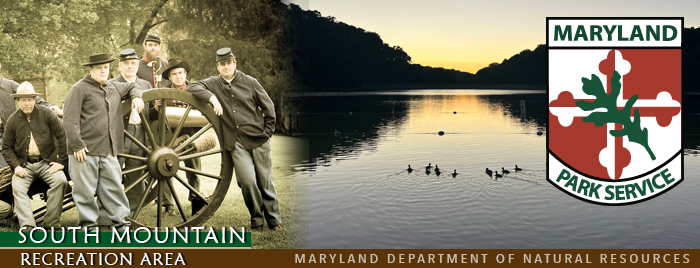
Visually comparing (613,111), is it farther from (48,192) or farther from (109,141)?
(48,192)

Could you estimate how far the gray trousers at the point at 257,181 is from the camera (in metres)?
5.27

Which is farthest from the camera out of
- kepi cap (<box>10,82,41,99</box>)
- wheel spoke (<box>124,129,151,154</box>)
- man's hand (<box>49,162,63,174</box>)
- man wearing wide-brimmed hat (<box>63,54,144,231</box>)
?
man's hand (<box>49,162,63,174</box>)

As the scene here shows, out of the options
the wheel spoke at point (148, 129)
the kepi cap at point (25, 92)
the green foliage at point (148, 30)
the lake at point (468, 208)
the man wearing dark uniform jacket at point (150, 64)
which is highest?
the green foliage at point (148, 30)

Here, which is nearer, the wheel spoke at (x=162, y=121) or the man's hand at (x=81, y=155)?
the man's hand at (x=81, y=155)

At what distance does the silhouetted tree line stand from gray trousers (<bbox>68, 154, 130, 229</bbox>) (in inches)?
2129

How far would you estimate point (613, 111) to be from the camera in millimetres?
6523

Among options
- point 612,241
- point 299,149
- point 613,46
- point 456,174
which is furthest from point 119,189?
point 299,149

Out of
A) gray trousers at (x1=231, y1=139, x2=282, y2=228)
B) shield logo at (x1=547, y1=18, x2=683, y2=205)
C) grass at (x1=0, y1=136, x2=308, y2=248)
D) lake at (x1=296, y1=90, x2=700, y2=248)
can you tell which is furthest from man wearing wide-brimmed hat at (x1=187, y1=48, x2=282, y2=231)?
lake at (x1=296, y1=90, x2=700, y2=248)

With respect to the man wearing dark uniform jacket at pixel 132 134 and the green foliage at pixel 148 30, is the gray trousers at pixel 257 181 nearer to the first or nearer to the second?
the man wearing dark uniform jacket at pixel 132 134

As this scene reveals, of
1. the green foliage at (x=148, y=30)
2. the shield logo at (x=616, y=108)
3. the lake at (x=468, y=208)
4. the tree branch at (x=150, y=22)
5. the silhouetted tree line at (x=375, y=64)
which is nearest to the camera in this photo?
the shield logo at (x=616, y=108)

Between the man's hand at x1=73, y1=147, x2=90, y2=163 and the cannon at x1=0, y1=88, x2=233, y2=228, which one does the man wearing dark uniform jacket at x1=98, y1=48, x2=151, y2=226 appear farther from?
the man's hand at x1=73, y1=147, x2=90, y2=163

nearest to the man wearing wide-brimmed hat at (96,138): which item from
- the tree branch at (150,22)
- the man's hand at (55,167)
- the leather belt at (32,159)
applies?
the man's hand at (55,167)

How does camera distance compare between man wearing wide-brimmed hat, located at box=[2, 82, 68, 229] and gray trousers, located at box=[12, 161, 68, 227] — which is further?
gray trousers, located at box=[12, 161, 68, 227]

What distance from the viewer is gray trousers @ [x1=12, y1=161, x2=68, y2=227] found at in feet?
17.6
